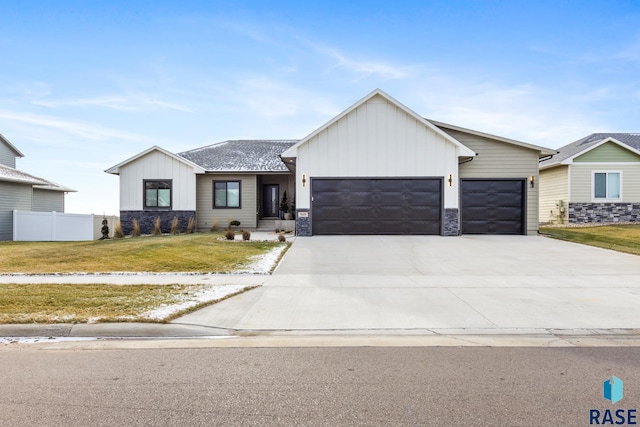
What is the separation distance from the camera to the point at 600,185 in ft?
79.7

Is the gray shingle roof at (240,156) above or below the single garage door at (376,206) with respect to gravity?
above

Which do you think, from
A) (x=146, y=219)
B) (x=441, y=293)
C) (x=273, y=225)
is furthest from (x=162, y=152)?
(x=441, y=293)

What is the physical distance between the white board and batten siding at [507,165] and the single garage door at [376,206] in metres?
2.33

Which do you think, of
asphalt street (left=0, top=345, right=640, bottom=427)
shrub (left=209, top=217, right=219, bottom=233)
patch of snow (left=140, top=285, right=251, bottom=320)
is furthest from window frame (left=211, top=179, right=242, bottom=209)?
asphalt street (left=0, top=345, right=640, bottom=427)

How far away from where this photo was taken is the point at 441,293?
7.75m

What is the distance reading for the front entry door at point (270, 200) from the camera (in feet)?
78.7

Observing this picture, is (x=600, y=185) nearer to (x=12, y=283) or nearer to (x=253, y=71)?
(x=253, y=71)

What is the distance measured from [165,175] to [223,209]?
3.63m

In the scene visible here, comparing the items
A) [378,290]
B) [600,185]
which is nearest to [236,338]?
[378,290]

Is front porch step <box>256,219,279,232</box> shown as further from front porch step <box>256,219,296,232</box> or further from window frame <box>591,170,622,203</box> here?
window frame <box>591,170,622,203</box>

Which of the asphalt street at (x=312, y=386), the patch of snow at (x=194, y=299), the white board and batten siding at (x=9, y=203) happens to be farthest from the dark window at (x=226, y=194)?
the asphalt street at (x=312, y=386)

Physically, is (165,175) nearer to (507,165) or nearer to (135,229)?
(135,229)

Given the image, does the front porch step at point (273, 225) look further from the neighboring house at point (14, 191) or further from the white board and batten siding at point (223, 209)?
the neighboring house at point (14, 191)

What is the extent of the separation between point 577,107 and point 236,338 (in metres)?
23.7
